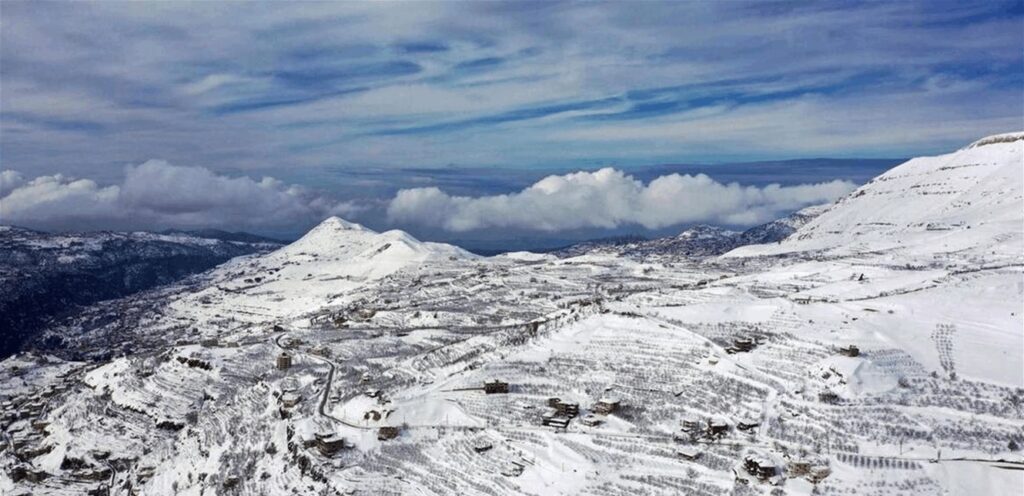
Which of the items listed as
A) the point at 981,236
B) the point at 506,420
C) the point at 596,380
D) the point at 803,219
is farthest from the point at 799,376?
the point at 803,219

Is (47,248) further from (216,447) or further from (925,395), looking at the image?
(925,395)

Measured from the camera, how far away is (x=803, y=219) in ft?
647

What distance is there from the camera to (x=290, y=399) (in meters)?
55.8

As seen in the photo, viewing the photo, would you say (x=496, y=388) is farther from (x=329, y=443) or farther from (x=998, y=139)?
(x=998, y=139)

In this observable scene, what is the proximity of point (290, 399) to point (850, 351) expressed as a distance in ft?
136

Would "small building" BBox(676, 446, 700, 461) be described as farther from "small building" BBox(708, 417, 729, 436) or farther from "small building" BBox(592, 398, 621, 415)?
"small building" BBox(592, 398, 621, 415)

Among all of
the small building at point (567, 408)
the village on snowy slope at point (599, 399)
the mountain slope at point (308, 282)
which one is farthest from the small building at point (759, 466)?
the mountain slope at point (308, 282)

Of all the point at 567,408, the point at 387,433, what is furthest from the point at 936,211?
the point at 387,433

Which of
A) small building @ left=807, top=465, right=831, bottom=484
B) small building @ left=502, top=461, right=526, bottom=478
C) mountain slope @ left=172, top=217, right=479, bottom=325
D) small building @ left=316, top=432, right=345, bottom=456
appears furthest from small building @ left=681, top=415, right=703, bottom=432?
mountain slope @ left=172, top=217, right=479, bottom=325

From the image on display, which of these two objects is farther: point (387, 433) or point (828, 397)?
point (387, 433)

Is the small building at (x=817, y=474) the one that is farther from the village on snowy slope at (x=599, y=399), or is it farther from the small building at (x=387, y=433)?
the small building at (x=387, y=433)

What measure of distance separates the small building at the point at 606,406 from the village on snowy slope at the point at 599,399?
14 centimetres

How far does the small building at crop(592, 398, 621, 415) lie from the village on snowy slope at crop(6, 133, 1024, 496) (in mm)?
144

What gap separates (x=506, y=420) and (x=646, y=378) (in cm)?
1083
